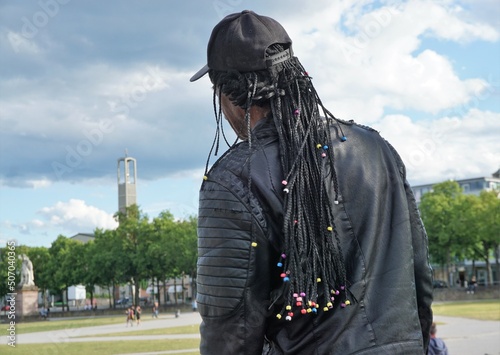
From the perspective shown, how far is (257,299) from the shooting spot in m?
2.15

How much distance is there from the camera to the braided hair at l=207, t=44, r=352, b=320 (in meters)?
2.21

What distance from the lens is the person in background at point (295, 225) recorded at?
7.07ft

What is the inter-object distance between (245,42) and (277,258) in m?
0.73

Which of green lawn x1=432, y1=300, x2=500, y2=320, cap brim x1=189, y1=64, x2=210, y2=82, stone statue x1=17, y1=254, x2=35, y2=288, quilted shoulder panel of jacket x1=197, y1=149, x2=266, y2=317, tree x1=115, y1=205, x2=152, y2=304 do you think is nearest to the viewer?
quilted shoulder panel of jacket x1=197, y1=149, x2=266, y2=317

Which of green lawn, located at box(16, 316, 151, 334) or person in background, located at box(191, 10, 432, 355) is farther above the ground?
person in background, located at box(191, 10, 432, 355)

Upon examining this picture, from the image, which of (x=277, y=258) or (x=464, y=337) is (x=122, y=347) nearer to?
(x=464, y=337)

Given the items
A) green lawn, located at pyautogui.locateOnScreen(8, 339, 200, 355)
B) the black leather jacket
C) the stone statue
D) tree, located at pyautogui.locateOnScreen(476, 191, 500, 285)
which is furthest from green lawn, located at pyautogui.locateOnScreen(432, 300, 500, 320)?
the black leather jacket

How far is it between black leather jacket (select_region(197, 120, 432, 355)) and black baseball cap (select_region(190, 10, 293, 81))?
0.71 ft

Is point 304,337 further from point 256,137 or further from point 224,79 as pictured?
point 224,79

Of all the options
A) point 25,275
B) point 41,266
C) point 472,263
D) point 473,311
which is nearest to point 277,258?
point 473,311

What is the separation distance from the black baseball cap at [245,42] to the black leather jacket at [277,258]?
0.71 feet

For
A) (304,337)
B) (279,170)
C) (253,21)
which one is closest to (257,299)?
(304,337)

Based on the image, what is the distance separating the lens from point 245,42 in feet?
7.86

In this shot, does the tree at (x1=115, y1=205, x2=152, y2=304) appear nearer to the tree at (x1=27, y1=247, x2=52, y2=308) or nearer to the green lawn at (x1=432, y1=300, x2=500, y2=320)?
the tree at (x1=27, y1=247, x2=52, y2=308)
